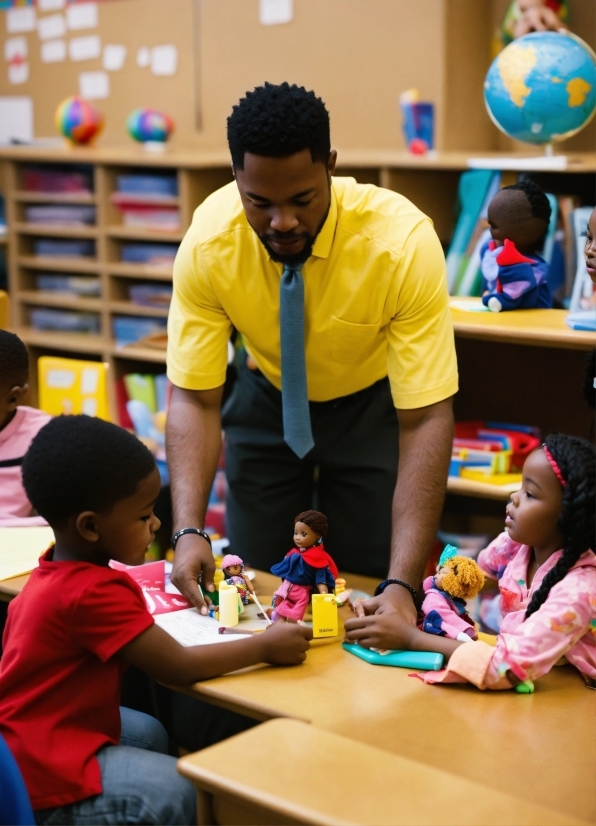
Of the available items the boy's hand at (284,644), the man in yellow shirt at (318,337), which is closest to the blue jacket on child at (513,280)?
the man in yellow shirt at (318,337)

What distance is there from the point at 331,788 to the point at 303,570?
622mm

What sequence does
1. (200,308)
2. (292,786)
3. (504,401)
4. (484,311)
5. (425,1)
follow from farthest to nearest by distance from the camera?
(425,1) → (504,401) → (484,311) → (200,308) → (292,786)

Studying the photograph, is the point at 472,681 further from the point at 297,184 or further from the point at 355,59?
the point at 355,59

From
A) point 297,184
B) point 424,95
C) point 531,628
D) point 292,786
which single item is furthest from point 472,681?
point 424,95

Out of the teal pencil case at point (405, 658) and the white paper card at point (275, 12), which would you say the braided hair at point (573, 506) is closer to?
the teal pencil case at point (405, 658)

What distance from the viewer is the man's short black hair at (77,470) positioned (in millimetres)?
1653

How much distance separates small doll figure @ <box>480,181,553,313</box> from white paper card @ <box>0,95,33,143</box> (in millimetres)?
2903

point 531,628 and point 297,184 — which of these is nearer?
point 531,628

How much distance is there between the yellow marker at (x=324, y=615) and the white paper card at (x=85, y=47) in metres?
3.34

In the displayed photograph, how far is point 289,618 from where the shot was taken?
197cm

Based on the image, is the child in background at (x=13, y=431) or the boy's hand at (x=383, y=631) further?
the child in background at (x=13, y=431)

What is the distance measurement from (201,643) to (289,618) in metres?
0.19

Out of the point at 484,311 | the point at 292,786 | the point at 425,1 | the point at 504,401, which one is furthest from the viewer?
the point at 425,1

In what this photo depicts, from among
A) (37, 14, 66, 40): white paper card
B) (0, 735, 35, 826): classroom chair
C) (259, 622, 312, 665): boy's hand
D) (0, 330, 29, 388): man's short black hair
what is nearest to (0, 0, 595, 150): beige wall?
(37, 14, 66, 40): white paper card
